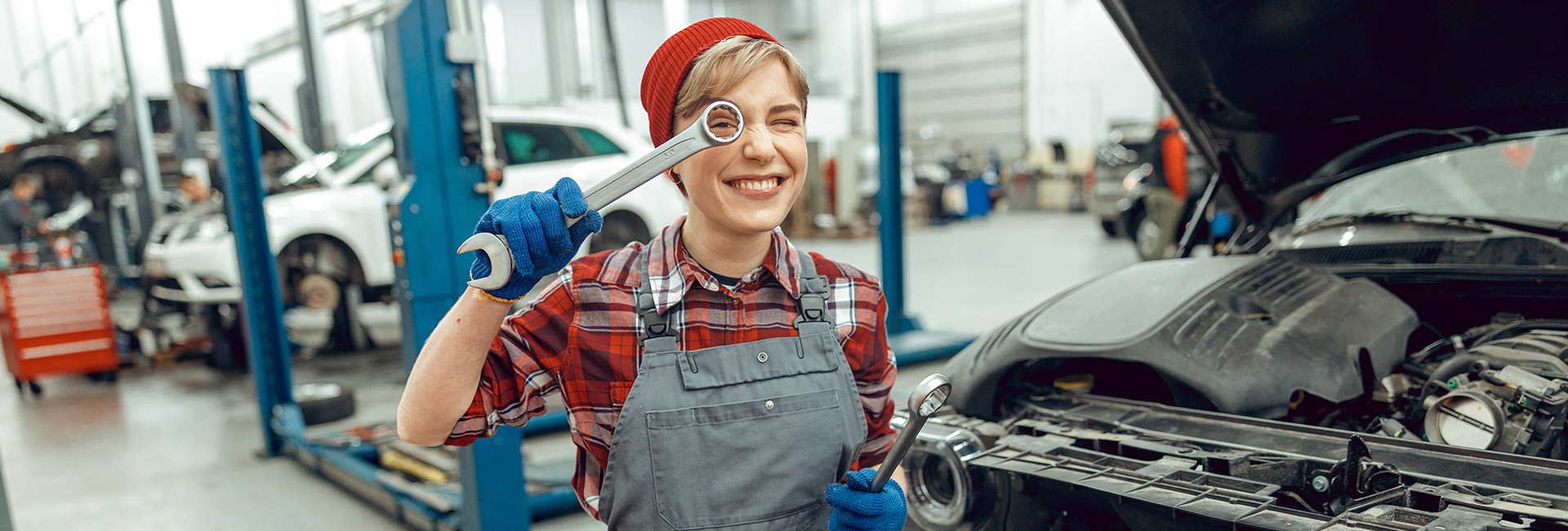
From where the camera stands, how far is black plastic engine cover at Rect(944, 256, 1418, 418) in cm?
147

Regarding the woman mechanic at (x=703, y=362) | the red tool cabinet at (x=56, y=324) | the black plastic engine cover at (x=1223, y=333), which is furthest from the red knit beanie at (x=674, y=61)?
the red tool cabinet at (x=56, y=324)

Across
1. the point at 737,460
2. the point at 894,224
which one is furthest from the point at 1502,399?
the point at 894,224

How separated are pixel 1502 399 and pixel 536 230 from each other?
4.80 ft

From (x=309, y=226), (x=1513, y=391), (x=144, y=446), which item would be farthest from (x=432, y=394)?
(x=309, y=226)

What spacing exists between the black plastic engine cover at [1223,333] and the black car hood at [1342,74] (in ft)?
1.18

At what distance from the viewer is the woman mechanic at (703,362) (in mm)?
1034

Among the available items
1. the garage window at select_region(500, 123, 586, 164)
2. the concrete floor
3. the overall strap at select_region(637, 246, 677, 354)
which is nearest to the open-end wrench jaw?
the overall strap at select_region(637, 246, 677, 354)

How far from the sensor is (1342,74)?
181 cm

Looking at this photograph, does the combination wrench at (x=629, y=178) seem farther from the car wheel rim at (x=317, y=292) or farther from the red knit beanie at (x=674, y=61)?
the car wheel rim at (x=317, y=292)

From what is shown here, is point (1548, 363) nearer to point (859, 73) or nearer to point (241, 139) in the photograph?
point (241, 139)

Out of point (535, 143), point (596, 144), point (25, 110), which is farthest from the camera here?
point (596, 144)

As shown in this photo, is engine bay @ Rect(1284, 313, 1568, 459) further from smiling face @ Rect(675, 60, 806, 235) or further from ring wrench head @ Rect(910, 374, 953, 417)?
smiling face @ Rect(675, 60, 806, 235)

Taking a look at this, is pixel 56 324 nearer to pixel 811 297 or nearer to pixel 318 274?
pixel 318 274

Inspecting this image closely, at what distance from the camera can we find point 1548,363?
1.42 m
